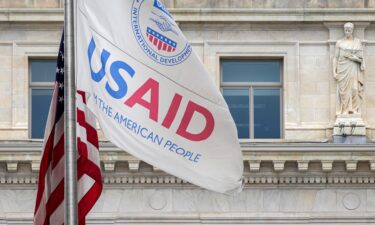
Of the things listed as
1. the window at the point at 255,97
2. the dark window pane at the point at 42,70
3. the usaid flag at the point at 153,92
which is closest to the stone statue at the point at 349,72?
the window at the point at 255,97

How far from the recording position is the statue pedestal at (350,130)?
4144cm

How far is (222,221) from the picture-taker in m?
41.7

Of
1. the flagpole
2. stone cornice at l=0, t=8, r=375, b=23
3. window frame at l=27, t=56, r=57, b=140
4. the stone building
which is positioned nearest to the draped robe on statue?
the stone building

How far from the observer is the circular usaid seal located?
23.5 metres

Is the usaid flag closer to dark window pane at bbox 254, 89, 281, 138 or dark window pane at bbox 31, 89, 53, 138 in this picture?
dark window pane at bbox 254, 89, 281, 138

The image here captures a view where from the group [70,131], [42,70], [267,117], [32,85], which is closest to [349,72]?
[267,117]

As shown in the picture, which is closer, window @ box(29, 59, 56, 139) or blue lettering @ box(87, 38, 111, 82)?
blue lettering @ box(87, 38, 111, 82)

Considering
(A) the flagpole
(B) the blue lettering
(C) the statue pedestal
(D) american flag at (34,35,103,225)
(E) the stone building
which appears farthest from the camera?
(C) the statue pedestal

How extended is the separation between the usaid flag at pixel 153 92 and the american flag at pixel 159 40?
0.01 metres

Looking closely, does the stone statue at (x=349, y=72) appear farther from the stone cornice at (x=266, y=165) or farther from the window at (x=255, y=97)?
the window at (x=255, y=97)

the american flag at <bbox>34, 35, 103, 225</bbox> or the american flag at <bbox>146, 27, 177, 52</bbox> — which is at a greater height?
the american flag at <bbox>146, 27, 177, 52</bbox>

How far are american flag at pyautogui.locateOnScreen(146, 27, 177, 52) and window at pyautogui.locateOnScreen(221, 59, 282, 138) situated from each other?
60.2 feet

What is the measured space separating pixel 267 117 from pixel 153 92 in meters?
18.9

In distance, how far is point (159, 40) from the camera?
23594 millimetres
